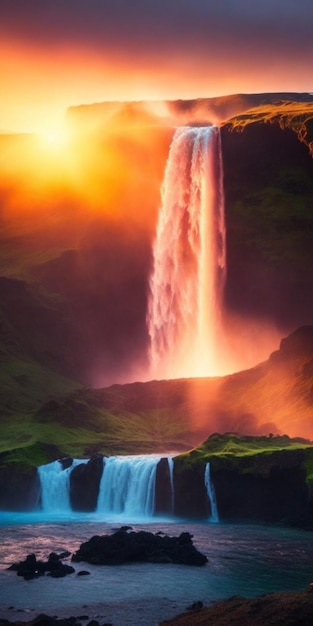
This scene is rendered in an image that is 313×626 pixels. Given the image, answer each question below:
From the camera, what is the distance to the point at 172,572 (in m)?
58.9

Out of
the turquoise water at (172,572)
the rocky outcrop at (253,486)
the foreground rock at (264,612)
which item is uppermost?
the rocky outcrop at (253,486)

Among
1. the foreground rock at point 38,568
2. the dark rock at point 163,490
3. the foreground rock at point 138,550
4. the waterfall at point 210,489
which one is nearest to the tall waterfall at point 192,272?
the dark rock at point 163,490

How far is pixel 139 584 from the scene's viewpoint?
54938mm

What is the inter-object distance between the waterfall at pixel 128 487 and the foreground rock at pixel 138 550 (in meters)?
19.3

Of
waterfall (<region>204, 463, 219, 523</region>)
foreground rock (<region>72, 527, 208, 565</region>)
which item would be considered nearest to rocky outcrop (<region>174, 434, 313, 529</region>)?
waterfall (<region>204, 463, 219, 523</region>)

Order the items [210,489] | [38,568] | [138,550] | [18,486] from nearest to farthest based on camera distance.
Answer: [38,568] < [138,550] < [210,489] < [18,486]

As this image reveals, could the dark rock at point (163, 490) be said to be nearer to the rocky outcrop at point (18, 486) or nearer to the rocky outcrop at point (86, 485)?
the rocky outcrop at point (86, 485)

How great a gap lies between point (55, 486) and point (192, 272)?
74351 mm

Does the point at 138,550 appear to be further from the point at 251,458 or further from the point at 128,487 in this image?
the point at 128,487

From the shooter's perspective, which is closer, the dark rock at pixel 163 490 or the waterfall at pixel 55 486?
the dark rock at pixel 163 490

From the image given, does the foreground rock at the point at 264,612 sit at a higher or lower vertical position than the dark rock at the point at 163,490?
lower

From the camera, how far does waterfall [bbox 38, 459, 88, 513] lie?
91.0 m

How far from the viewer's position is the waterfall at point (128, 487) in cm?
8588

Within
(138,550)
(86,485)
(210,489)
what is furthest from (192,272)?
(138,550)
